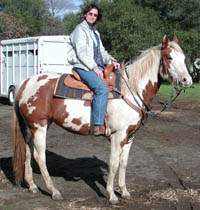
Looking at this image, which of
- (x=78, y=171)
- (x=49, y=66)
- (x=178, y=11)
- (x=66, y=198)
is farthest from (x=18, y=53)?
(x=178, y=11)

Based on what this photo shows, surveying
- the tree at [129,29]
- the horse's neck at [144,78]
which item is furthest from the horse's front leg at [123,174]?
the tree at [129,29]

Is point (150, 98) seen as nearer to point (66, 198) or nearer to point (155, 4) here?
point (66, 198)

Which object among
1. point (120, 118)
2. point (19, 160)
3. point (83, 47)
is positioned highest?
point (83, 47)

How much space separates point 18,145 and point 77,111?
1093mm

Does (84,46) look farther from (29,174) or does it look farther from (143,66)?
(29,174)

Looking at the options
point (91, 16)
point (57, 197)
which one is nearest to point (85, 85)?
point (91, 16)

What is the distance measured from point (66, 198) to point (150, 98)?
68.9 inches

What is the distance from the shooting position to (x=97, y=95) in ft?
13.7

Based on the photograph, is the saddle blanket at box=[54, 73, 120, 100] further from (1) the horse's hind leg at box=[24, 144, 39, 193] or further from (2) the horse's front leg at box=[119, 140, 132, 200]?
(1) the horse's hind leg at box=[24, 144, 39, 193]

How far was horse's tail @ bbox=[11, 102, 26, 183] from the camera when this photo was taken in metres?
4.71

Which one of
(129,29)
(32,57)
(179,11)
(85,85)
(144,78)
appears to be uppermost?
(179,11)

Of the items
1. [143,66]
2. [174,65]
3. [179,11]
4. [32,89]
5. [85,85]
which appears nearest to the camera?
[174,65]

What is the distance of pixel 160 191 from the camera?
4.57 metres

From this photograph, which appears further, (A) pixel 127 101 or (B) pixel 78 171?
(B) pixel 78 171
